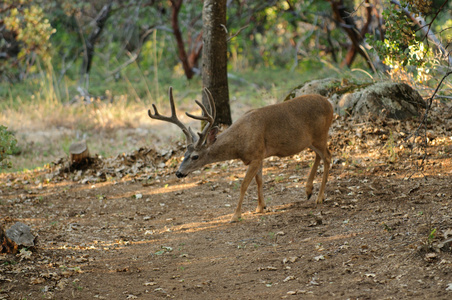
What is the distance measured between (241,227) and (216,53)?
4419 millimetres

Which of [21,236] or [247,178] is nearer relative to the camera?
[21,236]

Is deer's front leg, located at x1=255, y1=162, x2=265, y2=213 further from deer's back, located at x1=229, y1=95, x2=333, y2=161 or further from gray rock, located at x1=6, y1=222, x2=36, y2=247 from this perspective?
gray rock, located at x1=6, y1=222, x2=36, y2=247

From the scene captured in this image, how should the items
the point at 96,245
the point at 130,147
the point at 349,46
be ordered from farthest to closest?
the point at 349,46
the point at 130,147
the point at 96,245

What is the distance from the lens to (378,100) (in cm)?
959

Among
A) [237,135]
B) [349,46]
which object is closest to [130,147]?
[237,135]

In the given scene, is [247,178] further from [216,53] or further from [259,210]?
[216,53]

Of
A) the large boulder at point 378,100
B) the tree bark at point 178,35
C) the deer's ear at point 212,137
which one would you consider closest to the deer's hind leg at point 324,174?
the deer's ear at point 212,137

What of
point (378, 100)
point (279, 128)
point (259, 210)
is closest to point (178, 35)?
point (378, 100)

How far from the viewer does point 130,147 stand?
1252cm

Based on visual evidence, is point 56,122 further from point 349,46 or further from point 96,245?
point 349,46

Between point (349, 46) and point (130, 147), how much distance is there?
10.5 metres

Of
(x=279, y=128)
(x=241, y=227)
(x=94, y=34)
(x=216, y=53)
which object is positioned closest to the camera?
(x=241, y=227)

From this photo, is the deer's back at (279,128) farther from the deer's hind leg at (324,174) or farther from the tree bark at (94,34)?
the tree bark at (94,34)

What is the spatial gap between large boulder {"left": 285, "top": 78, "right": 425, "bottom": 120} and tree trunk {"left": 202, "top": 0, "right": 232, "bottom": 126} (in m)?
2.19
